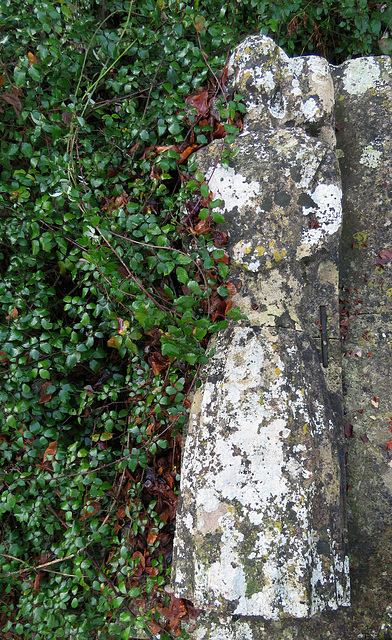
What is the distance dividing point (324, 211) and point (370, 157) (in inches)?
22.4

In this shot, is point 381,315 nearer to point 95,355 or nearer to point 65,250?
point 95,355

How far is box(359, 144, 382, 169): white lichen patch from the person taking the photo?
76.6 inches

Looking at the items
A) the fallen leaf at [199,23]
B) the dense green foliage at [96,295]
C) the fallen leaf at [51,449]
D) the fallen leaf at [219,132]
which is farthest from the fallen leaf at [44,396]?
the fallen leaf at [199,23]

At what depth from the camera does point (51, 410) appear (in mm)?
1955

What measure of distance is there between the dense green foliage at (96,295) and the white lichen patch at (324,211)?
367mm

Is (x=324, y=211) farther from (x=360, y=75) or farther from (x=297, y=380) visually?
(x=360, y=75)

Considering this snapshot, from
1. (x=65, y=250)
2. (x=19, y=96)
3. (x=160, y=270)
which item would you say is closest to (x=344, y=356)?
(x=160, y=270)

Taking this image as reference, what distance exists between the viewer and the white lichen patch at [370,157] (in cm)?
195

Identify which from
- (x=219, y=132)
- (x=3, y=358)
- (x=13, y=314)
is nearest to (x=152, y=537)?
(x=3, y=358)

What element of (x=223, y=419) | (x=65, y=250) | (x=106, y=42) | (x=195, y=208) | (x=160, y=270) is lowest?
(x=223, y=419)

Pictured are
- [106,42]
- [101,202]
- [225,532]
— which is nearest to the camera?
[225,532]

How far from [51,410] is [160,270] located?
856 mm

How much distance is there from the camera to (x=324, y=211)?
63.9 inches

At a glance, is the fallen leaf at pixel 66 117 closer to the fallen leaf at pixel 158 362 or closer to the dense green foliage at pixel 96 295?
the dense green foliage at pixel 96 295
